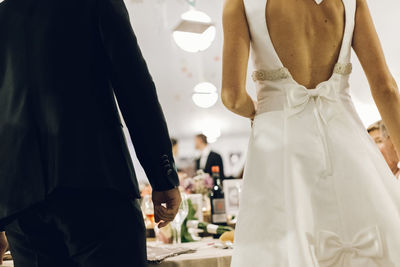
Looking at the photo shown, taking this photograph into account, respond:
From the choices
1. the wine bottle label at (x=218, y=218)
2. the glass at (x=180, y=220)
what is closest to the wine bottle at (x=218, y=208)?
the wine bottle label at (x=218, y=218)

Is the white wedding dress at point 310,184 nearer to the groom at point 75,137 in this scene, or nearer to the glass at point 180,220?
the groom at point 75,137

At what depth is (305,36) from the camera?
1.15 metres

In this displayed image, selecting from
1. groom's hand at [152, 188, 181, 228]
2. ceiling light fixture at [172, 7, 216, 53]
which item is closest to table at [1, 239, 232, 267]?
groom's hand at [152, 188, 181, 228]

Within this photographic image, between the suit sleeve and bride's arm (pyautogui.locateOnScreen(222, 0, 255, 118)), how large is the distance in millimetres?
233

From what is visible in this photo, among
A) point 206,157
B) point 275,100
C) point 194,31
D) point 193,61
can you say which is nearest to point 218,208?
point 275,100

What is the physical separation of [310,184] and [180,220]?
0.81 meters

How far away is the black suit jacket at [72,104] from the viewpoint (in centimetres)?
89

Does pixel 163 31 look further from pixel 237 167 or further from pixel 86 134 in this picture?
pixel 237 167

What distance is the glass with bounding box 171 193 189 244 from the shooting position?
1.70 meters

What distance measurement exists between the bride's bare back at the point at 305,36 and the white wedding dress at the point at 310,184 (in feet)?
0.10

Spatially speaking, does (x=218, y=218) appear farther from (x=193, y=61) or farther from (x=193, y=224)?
(x=193, y=61)

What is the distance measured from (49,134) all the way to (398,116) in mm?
914

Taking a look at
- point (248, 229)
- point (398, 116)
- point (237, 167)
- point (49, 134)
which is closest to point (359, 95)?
point (398, 116)

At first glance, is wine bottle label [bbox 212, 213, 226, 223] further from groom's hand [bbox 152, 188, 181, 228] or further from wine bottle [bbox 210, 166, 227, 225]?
groom's hand [bbox 152, 188, 181, 228]
